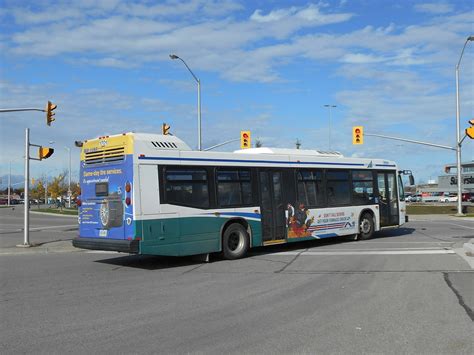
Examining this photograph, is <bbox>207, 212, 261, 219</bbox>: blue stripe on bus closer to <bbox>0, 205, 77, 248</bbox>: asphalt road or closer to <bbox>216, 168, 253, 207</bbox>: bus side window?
<bbox>216, 168, 253, 207</bbox>: bus side window

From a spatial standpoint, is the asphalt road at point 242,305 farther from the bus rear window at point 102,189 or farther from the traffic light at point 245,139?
the traffic light at point 245,139

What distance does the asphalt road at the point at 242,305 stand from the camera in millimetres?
5621

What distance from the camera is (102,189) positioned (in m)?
11.8

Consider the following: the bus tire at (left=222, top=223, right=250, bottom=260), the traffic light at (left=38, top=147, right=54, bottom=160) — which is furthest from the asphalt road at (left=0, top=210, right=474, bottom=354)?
the traffic light at (left=38, top=147, right=54, bottom=160)

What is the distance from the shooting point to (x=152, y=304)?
25.1 ft

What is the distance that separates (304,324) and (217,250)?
6224 mm

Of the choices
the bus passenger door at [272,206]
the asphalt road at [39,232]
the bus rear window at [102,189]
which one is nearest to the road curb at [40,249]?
the asphalt road at [39,232]

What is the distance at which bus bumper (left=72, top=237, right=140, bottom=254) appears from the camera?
10.8m

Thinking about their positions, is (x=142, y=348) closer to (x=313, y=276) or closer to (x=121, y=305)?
(x=121, y=305)

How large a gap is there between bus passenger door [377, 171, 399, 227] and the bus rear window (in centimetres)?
1028

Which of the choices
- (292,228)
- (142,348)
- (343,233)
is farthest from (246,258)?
(142,348)

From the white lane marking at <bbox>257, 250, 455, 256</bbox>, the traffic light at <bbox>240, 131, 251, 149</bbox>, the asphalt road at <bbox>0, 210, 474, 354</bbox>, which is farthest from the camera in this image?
the traffic light at <bbox>240, 131, 251, 149</bbox>

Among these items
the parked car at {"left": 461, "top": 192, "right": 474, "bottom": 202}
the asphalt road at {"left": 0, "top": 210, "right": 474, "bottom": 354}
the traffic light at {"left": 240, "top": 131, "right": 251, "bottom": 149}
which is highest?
the traffic light at {"left": 240, "top": 131, "right": 251, "bottom": 149}

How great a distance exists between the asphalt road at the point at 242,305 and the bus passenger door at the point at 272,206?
110cm
